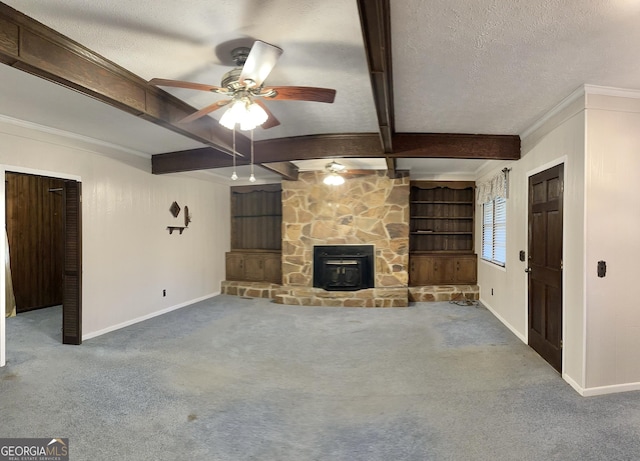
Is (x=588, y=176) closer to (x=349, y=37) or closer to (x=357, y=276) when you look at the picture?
(x=349, y=37)

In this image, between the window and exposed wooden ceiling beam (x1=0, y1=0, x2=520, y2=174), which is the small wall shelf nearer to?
exposed wooden ceiling beam (x1=0, y1=0, x2=520, y2=174)

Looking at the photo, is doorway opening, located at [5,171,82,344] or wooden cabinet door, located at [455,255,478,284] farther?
wooden cabinet door, located at [455,255,478,284]

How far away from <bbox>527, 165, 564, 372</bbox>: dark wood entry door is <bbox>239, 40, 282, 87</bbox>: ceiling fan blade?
2.71 meters

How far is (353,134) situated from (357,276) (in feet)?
9.51

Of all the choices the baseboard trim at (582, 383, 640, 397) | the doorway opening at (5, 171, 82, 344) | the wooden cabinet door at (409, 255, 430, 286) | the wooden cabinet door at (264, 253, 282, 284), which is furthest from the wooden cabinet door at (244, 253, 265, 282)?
the baseboard trim at (582, 383, 640, 397)

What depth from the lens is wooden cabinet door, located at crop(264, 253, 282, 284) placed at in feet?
22.4

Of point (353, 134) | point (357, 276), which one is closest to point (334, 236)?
point (357, 276)

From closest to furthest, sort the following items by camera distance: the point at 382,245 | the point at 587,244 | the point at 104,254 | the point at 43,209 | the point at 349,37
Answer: the point at 349,37 → the point at 587,244 → the point at 104,254 → the point at 43,209 → the point at 382,245

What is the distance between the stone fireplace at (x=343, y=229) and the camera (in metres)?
6.11

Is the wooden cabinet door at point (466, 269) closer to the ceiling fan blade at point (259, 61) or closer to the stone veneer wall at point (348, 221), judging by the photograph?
the stone veneer wall at point (348, 221)

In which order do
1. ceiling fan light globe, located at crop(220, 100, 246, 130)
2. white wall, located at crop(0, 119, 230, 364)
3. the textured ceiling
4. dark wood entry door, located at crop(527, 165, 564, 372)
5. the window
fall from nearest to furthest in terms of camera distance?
1. the textured ceiling
2. ceiling fan light globe, located at crop(220, 100, 246, 130)
3. dark wood entry door, located at crop(527, 165, 564, 372)
4. white wall, located at crop(0, 119, 230, 364)
5. the window

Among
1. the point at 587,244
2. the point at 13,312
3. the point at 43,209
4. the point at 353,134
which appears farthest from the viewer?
the point at 43,209

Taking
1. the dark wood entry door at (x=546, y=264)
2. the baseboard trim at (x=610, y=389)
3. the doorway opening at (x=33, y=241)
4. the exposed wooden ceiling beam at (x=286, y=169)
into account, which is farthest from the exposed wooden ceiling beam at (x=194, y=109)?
the baseboard trim at (x=610, y=389)

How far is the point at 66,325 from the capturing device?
3.99 metres
